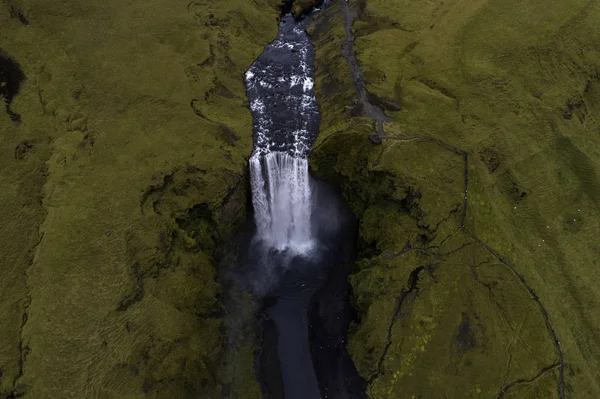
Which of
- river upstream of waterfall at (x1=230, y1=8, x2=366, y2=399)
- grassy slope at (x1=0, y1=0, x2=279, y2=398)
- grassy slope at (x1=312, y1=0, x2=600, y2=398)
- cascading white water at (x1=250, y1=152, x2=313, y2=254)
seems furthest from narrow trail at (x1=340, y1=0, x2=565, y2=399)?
grassy slope at (x1=0, y1=0, x2=279, y2=398)

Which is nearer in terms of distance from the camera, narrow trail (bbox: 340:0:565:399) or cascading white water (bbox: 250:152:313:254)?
narrow trail (bbox: 340:0:565:399)

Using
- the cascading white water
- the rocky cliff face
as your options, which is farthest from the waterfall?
the rocky cliff face

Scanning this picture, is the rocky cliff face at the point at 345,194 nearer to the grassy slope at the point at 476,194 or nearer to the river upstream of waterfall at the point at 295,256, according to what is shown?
the grassy slope at the point at 476,194

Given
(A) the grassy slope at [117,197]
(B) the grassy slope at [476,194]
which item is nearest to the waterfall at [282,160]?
(A) the grassy slope at [117,197]

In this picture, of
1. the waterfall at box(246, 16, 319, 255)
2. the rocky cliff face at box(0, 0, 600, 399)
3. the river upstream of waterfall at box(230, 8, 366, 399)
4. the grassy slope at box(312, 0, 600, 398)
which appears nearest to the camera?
the rocky cliff face at box(0, 0, 600, 399)

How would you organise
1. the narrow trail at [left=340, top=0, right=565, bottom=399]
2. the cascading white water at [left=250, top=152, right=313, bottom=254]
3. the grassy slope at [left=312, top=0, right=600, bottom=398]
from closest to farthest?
the narrow trail at [left=340, top=0, right=565, bottom=399], the grassy slope at [left=312, top=0, right=600, bottom=398], the cascading white water at [left=250, top=152, right=313, bottom=254]

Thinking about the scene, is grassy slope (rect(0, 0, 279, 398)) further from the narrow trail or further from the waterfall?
the narrow trail

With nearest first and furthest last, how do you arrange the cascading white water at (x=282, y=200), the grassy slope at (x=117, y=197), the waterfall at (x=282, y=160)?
→ the grassy slope at (x=117, y=197) → the cascading white water at (x=282, y=200) → the waterfall at (x=282, y=160)
